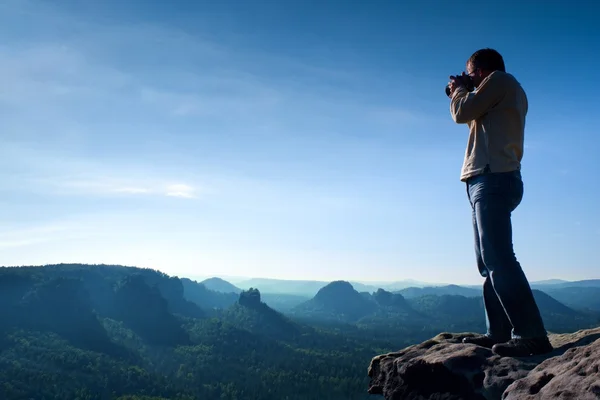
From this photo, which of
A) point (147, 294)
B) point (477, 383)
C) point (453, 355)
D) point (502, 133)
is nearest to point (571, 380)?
point (477, 383)

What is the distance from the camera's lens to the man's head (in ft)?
16.5

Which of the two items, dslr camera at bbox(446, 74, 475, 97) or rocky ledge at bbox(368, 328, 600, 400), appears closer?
rocky ledge at bbox(368, 328, 600, 400)

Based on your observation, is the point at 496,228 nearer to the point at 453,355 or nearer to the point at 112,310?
the point at 453,355

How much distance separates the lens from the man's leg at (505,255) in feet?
14.1

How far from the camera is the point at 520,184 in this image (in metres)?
4.73

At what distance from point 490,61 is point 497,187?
170cm

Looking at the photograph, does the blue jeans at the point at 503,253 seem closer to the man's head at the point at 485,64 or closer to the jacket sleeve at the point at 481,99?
the jacket sleeve at the point at 481,99

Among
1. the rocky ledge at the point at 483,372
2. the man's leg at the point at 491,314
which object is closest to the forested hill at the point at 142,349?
the rocky ledge at the point at 483,372

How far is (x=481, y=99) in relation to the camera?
15.4 ft

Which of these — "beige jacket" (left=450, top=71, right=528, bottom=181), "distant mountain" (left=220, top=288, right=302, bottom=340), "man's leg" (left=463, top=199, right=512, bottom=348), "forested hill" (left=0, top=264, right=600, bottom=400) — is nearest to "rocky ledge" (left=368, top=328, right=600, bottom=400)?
"man's leg" (left=463, top=199, right=512, bottom=348)

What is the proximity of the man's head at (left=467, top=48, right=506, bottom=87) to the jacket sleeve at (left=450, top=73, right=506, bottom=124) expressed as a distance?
1.15ft

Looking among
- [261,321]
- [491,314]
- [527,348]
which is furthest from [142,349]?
[527,348]

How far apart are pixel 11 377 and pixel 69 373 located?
38.5 ft

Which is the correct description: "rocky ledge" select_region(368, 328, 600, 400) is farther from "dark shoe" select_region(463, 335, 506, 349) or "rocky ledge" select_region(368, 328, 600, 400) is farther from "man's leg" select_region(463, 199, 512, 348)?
"man's leg" select_region(463, 199, 512, 348)
